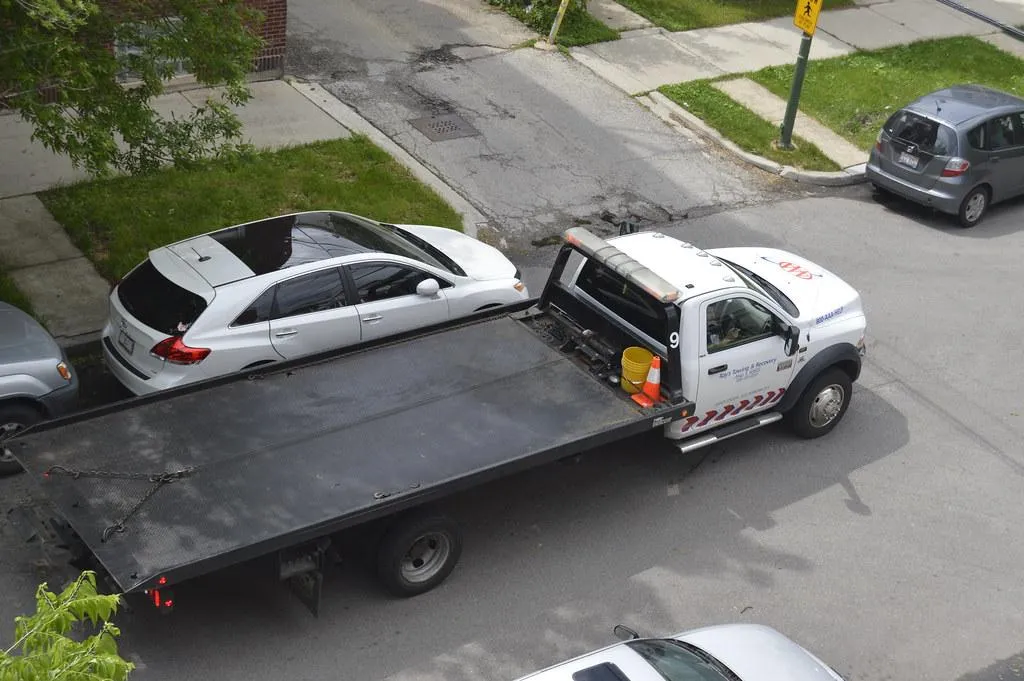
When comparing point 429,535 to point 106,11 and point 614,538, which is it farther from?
point 106,11

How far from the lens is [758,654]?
7969 mm

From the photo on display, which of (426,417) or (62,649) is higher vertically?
(62,649)

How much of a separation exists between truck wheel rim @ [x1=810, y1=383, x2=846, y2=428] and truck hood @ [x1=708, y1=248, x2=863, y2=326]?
649 mm

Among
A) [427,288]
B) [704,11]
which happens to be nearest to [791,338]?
[427,288]

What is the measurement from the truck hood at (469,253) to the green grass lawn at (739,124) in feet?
21.3

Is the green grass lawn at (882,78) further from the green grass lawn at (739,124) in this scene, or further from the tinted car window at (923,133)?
the tinted car window at (923,133)

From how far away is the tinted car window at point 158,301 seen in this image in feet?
34.5

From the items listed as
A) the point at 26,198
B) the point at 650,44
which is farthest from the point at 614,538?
the point at 650,44

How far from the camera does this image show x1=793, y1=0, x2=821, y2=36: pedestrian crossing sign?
56.0ft

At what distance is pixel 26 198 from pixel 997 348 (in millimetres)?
11010

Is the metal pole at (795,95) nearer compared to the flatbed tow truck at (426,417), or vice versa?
the flatbed tow truck at (426,417)

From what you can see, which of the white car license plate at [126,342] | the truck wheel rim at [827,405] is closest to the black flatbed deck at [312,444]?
the white car license plate at [126,342]

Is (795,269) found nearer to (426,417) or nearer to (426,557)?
(426,417)

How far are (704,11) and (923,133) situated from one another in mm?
6978
